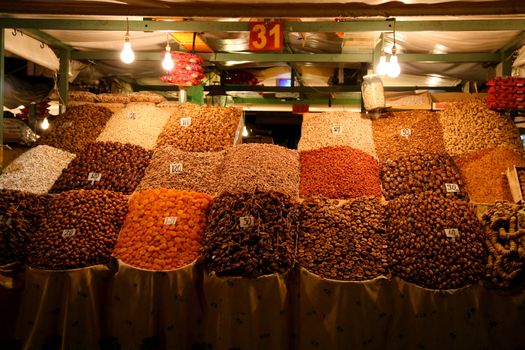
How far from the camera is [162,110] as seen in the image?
4.59 metres

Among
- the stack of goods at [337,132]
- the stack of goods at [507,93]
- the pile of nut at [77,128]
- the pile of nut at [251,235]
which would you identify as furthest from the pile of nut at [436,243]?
the pile of nut at [77,128]

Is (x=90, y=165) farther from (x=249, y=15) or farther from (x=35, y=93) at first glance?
(x=35, y=93)

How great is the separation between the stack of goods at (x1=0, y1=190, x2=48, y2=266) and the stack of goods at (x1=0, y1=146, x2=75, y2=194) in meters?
0.27

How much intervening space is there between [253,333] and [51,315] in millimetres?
1314

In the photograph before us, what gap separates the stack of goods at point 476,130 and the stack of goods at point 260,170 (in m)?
1.49

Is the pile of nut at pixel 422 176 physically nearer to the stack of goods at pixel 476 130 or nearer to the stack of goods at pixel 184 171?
the stack of goods at pixel 476 130

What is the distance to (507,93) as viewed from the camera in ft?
12.8

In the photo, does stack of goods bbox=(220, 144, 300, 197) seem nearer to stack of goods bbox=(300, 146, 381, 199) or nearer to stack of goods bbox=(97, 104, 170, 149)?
stack of goods bbox=(300, 146, 381, 199)

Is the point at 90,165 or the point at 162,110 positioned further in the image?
the point at 162,110

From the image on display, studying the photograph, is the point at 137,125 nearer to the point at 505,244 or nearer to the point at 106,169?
the point at 106,169

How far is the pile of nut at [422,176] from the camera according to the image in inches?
126

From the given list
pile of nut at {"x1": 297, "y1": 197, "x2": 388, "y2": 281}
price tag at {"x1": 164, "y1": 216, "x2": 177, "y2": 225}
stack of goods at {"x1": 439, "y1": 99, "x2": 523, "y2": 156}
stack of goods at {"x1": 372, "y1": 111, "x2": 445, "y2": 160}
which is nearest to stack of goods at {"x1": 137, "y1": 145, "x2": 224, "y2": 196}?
price tag at {"x1": 164, "y1": 216, "x2": 177, "y2": 225}

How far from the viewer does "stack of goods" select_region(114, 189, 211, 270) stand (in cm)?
269

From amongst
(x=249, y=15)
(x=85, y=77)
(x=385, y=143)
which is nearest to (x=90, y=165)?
(x=249, y=15)
